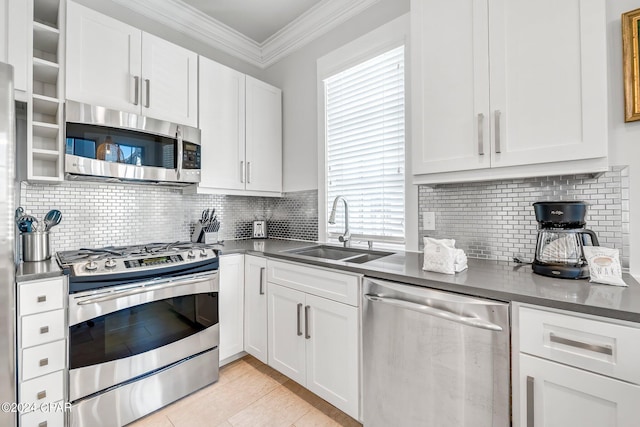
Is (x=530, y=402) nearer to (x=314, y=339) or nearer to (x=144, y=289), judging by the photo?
(x=314, y=339)

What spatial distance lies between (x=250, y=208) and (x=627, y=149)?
108 inches

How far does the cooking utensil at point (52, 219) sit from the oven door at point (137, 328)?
1.81 ft

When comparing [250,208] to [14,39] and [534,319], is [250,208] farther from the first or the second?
[534,319]

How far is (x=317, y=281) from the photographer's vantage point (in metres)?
1.68

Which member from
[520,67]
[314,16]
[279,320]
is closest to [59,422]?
[279,320]

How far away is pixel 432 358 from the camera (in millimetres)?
1209

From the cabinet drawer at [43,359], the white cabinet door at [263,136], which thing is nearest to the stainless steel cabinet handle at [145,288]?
the cabinet drawer at [43,359]

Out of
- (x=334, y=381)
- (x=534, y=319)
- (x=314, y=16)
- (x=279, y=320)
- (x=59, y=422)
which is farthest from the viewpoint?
(x=314, y=16)

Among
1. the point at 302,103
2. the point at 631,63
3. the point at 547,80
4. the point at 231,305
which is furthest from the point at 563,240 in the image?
the point at 302,103

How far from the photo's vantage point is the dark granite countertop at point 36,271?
1292 millimetres

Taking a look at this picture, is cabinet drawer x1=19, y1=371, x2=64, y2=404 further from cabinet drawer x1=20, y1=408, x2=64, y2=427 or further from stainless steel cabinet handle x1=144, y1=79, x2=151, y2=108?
stainless steel cabinet handle x1=144, y1=79, x2=151, y2=108

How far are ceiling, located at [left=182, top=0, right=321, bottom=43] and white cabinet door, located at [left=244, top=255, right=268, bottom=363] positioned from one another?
82.5 inches

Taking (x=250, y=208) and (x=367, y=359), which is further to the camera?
(x=250, y=208)

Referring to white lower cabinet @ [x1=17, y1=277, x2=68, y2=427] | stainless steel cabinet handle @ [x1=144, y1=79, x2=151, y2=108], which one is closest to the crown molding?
stainless steel cabinet handle @ [x1=144, y1=79, x2=151, y2=108]
